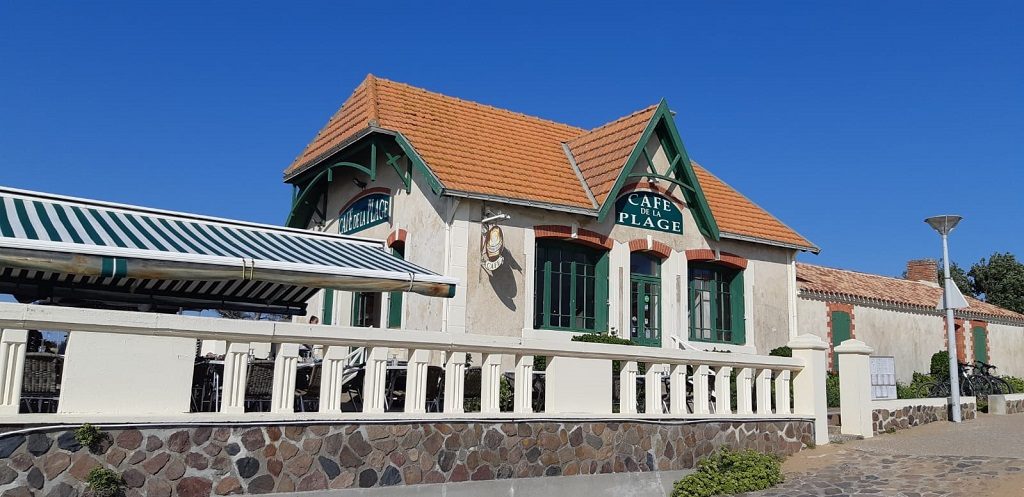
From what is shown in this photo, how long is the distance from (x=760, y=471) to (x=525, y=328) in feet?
15.7

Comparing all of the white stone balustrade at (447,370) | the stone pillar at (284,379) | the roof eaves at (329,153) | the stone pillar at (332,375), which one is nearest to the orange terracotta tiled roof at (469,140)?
the roof eaves at (329,153)

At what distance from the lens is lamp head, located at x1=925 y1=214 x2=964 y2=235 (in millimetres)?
15766

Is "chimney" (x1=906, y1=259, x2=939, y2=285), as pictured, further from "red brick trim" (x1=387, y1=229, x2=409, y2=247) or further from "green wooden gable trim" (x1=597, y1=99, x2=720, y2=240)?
"red brick trim" (x1=387, y1=229, x2=409, y2=247)

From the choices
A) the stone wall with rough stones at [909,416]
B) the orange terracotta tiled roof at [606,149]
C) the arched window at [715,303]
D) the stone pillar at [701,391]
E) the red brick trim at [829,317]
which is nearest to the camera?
the stone pillar at [701,391]

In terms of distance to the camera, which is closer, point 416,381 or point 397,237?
point 416,381

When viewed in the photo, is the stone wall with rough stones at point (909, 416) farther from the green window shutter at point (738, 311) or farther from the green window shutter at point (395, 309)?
the green window shutter at point (395, 309)

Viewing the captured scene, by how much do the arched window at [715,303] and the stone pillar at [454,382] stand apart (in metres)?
8.56

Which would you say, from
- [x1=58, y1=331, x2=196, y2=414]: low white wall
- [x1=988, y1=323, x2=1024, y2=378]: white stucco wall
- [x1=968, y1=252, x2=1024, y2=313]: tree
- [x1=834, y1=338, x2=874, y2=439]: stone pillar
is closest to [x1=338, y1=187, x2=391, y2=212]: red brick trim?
[x1=834, y1=338, x2=874, y2=439]: stone pillar

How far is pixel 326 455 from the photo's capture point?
26.8 feet

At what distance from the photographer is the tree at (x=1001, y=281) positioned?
42.8 m

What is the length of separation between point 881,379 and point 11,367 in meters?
13.2

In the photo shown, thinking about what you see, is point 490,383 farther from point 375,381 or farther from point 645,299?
point 645,299

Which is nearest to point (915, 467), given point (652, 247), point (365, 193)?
point (652, 247)

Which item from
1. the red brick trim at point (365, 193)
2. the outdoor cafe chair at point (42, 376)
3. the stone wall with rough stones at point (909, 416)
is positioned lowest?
the stone wall with rough stones at point (909, 416)
